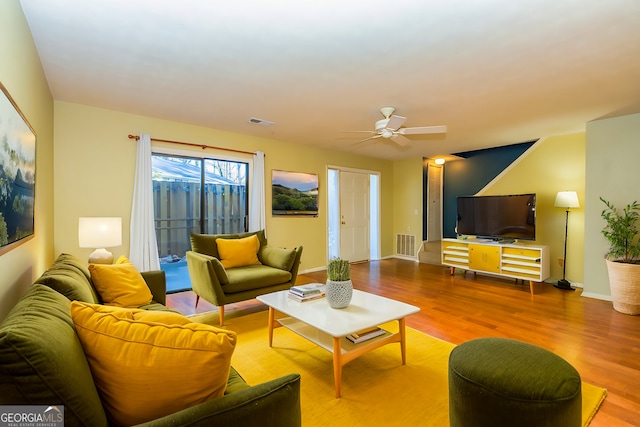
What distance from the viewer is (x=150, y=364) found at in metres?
0.89

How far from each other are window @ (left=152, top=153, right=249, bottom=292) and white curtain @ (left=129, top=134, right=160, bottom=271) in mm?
284

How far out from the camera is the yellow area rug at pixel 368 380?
5.85 ft

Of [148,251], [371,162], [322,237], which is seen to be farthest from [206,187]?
[371,162]

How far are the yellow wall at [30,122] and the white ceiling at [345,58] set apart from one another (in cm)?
18

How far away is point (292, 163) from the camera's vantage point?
17.7ft

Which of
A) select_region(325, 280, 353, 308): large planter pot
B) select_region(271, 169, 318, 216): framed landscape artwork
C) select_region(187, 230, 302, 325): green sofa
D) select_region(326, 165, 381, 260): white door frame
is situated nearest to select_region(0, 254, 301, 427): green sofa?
select_region(325, 280, 353, 308): large planter pot

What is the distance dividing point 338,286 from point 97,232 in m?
2.36

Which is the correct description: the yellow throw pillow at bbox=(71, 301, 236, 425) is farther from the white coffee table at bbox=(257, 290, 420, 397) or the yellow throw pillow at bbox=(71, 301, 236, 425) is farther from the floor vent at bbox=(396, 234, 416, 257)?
the floor vent at bbox=(396, 234, 416, 257)

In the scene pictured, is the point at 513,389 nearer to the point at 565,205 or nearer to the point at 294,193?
the point at 565,205

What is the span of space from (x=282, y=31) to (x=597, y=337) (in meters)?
3.70

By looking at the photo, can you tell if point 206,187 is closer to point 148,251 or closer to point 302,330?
point 148,251

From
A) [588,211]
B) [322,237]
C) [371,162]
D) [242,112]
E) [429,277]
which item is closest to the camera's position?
[242,112]

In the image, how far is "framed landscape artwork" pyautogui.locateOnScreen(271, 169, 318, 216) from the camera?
17.0 feet

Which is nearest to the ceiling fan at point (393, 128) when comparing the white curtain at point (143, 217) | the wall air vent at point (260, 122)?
the wall air vent at point (260, 122)
